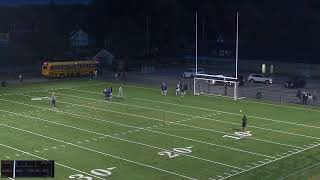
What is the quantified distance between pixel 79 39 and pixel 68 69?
27.8 m

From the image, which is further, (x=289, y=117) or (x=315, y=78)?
(x=315, y=78)

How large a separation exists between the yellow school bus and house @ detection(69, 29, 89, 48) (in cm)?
2451

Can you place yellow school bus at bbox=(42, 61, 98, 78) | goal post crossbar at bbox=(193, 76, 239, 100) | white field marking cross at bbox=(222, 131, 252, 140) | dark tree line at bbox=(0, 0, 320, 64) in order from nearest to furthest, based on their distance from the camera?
white field marking cross at bbox=(222, 131, 252, 140) < goal post crossbar at bbox=(193, 76, 239, 100) < yellow school bus at bbox=(42, 61, 98, 78) < dark tree line at bbox=(0, 0, 320, 64)

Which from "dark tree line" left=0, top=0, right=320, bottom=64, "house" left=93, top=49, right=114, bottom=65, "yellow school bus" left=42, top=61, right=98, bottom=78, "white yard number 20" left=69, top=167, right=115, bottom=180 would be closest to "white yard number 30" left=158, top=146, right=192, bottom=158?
"white yard number 20" left=69, top=167, right=115, bottom=180

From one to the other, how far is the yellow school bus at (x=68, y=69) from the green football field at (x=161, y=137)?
566 inches

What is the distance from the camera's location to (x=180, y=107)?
40.7 meters

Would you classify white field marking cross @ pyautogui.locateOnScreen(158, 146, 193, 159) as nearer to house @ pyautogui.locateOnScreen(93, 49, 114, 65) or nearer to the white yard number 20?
A: the white yard number 20

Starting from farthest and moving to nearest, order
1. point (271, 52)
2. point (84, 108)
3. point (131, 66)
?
point (131, 66), point (271, 52), point (84, 108)

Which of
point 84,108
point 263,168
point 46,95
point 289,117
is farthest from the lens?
point 46,95

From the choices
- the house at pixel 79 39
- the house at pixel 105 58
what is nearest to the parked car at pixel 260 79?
the house at pixel 105 58

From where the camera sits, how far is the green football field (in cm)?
2472

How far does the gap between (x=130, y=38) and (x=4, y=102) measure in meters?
45.2

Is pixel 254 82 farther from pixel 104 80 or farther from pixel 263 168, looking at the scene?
pixel 263 168

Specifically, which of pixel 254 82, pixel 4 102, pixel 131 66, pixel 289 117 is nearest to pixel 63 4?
pixel 131 66
